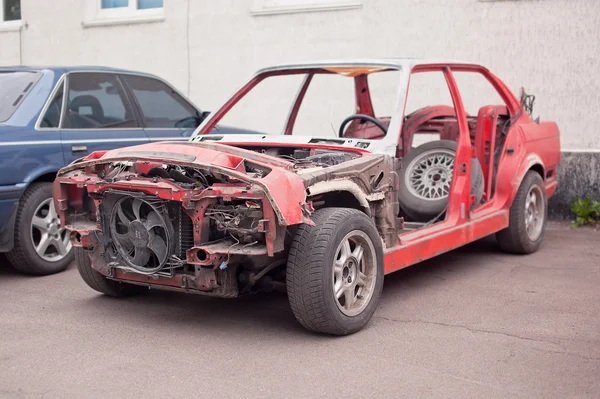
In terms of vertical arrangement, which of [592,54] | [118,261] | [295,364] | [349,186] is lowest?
[295,364]

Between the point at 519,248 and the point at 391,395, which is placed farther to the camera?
the point at 519,248

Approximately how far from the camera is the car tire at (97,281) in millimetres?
5555

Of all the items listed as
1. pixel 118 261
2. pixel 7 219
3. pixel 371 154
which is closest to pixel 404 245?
pixel 371 154

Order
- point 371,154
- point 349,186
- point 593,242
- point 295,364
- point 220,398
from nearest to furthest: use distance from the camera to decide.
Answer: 1. point 220,398
2. point 295,364
3. point 349,186
4. point 371,154
5. point 593,242

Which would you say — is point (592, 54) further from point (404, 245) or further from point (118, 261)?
point (118, 261)

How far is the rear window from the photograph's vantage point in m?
6.58

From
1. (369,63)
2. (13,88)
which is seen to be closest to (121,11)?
(13,88)

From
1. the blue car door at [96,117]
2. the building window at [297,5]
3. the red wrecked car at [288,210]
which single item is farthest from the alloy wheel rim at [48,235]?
the building window at [297,5]

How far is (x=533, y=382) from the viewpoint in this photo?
4031 mm

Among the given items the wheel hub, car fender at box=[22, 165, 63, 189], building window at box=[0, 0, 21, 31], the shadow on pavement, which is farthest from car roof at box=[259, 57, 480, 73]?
building window at box=[0, 0, 21, 31]

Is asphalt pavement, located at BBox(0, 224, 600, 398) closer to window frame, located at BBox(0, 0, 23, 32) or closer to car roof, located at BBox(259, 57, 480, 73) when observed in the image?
car roof, located at BBox(259, 57, 480, 73)

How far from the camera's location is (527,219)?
736 cm

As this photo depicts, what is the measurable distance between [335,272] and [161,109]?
3.79 m

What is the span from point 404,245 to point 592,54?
479 centimetres
